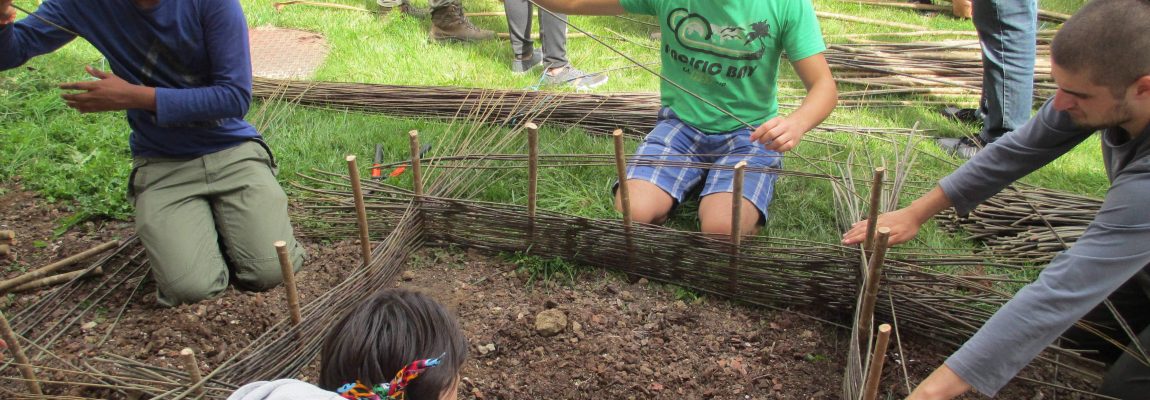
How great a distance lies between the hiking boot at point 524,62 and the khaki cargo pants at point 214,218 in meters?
1.99

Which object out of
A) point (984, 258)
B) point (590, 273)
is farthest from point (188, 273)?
point (984, 258)

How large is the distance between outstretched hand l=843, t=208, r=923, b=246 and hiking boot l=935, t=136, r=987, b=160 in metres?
1.47

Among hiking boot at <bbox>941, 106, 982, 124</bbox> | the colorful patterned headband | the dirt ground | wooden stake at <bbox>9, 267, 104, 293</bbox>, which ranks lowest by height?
the dirt ground

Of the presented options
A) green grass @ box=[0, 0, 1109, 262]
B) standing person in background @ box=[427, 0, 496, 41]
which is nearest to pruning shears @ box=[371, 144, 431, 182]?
green grass @ box=[0, 0, 1109, 262]

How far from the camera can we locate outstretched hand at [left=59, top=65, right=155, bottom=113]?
2.41 metres

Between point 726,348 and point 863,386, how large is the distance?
0.67 meters

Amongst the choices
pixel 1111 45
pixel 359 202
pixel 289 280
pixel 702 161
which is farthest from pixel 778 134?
pixel 289 280

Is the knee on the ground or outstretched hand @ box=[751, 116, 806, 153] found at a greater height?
outstretched hand @ box=[751, 116, 806, 153]

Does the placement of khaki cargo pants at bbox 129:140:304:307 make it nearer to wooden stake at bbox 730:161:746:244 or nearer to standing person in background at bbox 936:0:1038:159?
wooden stake at bbox 730:161:746:244

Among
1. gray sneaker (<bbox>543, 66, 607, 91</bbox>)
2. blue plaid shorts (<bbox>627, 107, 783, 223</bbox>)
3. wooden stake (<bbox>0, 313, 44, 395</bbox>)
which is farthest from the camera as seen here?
gray sneaker (<bbox>543, 66, 607, 91</bbox>)

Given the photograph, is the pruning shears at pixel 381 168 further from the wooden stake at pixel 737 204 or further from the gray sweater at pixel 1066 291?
the gray sweater at pixel 1066 291

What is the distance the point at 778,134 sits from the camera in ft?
8.49

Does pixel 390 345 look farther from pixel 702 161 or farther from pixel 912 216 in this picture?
pixel 702 161

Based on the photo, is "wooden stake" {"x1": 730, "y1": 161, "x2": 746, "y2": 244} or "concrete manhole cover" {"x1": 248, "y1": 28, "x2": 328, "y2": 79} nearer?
"wooden stake" {"x1": 730, "y1": 161, "x2": 746, "y2": 244}
